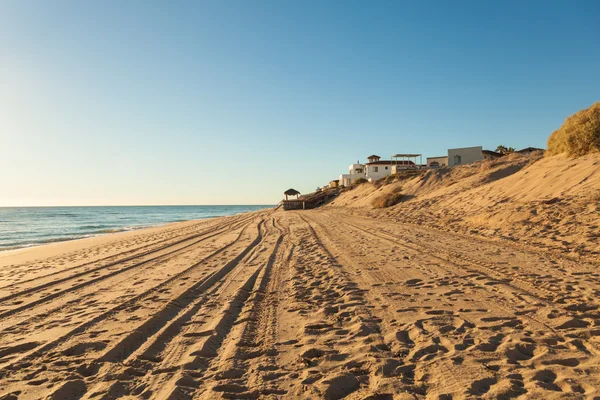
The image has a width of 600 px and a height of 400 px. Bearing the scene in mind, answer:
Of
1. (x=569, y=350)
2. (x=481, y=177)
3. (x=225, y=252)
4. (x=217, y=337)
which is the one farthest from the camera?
(x=481, y=177)

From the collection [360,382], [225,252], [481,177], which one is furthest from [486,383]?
[481,177]

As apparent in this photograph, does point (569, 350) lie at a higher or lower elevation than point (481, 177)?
lower

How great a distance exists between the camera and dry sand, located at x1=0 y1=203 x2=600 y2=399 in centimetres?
284

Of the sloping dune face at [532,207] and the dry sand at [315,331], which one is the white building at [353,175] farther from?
the dry sand at [315,331]

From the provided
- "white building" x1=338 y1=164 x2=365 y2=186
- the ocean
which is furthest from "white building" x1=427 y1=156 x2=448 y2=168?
the ocean

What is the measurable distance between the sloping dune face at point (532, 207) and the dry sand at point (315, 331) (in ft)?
7.09

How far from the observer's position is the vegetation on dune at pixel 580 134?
46.8ft

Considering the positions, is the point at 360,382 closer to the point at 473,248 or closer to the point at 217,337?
the point at 217,337

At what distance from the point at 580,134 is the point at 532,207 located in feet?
21.8

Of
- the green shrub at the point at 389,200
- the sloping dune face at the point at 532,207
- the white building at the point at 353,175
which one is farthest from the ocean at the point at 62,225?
the white building at the point at 353,175

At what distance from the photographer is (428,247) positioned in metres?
9.05

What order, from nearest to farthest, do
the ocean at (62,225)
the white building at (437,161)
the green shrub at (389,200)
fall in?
the ocean at (62,225)
the green shrub at (389,200)
the white building at (437,161)

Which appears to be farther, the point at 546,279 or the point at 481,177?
the point at 481,177

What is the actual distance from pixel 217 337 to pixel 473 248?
7.25 metres
